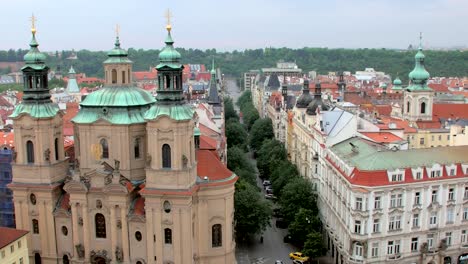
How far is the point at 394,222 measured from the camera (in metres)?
58.3

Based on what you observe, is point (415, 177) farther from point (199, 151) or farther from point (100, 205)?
point (100, 205)

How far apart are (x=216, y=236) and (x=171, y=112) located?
14.2 metres

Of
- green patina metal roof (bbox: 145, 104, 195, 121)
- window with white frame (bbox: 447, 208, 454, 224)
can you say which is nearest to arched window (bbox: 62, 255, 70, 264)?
green patina metal roof (bbox: 145, 104, 195, 121)

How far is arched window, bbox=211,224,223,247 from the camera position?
54.3 meters

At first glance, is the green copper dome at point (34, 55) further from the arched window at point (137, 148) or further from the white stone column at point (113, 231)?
the white stone column at point (113, 231)

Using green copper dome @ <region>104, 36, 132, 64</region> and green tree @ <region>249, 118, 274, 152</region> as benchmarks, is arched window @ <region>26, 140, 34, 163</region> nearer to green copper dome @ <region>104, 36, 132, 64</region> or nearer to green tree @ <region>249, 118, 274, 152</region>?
green copper dome @ <region>104, 36, 132, 64</region>

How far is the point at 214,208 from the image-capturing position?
5378 centimetres

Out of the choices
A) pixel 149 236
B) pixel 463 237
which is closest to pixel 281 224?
pixel 463 237

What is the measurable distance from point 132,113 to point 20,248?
16.6 meters

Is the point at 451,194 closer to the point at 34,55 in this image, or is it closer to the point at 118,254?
the point at 118,254

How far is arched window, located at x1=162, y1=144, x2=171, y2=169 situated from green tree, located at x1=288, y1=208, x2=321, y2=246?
77.1 feet

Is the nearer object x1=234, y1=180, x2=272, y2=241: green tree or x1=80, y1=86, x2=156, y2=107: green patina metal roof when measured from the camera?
x1=80, y1=86, x2=156, y2=107: green patina metal roof

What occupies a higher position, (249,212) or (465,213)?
(465,213)

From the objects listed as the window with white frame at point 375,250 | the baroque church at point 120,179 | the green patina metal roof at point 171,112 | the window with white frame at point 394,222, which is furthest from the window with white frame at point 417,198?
the green patina metal roof at point 171,112
